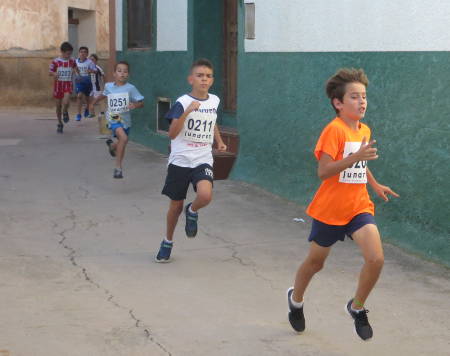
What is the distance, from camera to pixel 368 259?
187 inches

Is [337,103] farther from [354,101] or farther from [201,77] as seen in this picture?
[201,77]

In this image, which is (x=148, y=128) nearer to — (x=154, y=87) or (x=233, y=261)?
(x=154, y=87)

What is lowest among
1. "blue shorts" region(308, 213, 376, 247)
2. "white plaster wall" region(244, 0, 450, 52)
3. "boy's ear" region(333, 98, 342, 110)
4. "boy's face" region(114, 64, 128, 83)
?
"blue shorts" region(308, 213, 376, 247)

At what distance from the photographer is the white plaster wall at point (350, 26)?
23.6ft

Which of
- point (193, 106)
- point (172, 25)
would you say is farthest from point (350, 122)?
point (172, 25)

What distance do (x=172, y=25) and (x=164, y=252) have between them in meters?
6.64

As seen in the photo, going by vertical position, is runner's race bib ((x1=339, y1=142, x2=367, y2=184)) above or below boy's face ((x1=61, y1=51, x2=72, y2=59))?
below

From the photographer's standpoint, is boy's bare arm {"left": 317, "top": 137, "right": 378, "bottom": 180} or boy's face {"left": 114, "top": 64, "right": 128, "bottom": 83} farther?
boy's face {"left": 114, "top": 64, "right": 128, "bottom": 83}

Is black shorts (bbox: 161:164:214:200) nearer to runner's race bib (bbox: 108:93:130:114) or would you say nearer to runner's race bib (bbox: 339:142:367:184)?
runner's race bib (bbox: 339:142:367:184)

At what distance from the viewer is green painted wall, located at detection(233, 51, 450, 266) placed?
23.2 feet

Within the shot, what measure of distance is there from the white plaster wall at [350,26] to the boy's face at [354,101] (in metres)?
2.35

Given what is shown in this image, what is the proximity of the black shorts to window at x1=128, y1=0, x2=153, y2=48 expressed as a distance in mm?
7262

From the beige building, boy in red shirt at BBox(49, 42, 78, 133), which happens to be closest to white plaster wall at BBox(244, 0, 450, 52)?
boy in red shirt at BBox(49, 42, 78, 133)

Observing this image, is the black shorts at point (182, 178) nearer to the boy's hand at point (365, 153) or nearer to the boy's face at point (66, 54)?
the boy's hand at point (365, 153)
